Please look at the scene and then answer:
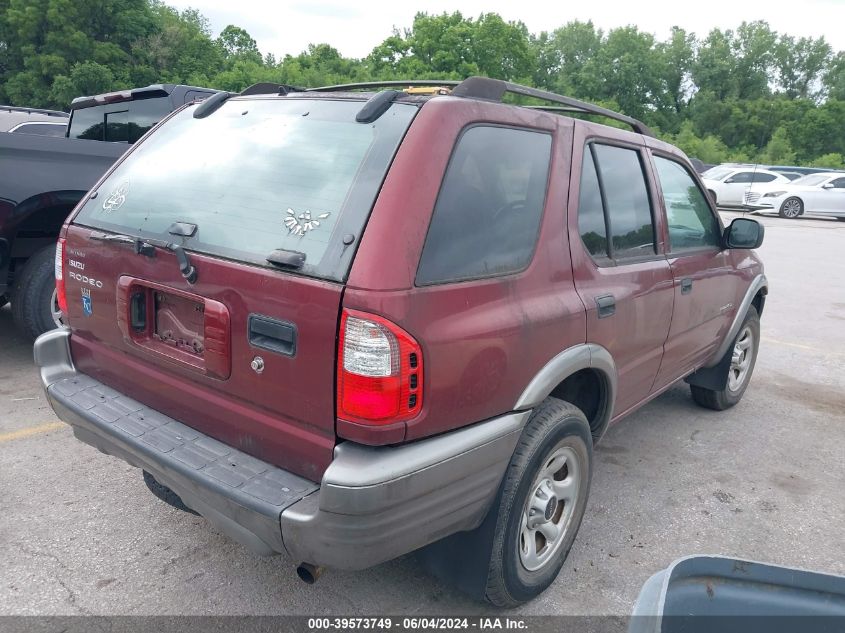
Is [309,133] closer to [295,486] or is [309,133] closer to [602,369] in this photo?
[295,486]

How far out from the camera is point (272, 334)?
2.22 meters

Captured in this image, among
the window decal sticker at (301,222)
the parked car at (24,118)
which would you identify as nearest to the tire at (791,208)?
the parked car at (24,118)

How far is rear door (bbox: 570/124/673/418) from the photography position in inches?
113

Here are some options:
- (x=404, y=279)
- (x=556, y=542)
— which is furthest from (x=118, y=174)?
(x=556, y=542)

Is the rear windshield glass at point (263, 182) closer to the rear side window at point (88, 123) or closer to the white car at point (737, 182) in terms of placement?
the rear side window at point (88, 123)

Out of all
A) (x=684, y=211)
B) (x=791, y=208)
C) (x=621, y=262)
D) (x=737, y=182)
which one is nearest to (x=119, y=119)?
(x=684, y=211)

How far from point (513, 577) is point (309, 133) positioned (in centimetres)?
178

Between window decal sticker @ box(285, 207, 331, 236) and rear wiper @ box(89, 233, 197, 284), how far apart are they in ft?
1.29

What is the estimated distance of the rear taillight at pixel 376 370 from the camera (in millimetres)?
2039

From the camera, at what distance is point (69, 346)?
3.03 m

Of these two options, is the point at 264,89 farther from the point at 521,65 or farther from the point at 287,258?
the point at 521,65

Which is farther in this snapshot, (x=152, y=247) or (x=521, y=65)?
(x=521, y=65)

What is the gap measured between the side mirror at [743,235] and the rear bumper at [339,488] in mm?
2462

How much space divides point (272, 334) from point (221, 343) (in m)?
0.24
